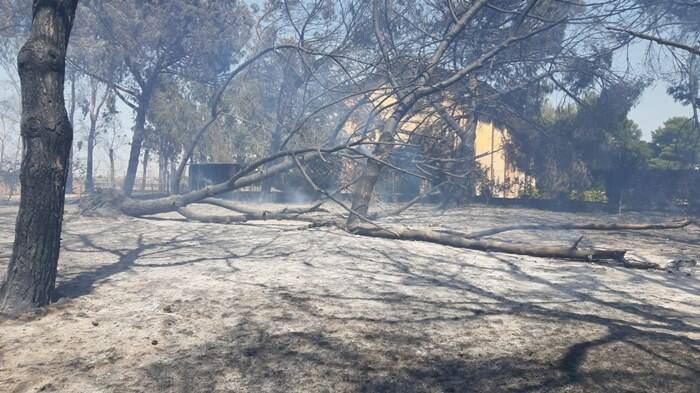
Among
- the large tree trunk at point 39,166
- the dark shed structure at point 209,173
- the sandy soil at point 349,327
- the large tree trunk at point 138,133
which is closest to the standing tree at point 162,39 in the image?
the large tree trunk at point 138,133

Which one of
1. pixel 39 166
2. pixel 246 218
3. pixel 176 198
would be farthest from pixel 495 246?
pixel 176 198

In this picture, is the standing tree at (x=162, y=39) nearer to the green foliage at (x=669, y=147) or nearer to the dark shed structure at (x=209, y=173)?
the dark shed structure at (x=209, y=173)

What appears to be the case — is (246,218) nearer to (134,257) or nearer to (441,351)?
(134,257)

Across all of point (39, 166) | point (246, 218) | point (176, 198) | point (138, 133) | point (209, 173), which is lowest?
point (246, 218)

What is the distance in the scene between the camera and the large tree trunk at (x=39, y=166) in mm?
3439

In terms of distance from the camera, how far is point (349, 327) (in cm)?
323

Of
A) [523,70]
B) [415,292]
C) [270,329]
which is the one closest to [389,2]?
[523,70]

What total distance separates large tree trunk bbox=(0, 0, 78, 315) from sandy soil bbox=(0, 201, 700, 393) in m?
0.31

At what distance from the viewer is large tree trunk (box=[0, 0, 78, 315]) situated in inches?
135

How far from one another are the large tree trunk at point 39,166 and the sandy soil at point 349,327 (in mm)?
308

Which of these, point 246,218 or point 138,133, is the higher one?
point 138,133

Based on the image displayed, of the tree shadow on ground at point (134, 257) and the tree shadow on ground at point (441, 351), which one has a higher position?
the tree shadow on ground at point (134, 257)

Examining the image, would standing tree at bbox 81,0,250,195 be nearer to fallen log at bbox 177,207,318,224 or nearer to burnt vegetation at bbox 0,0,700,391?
burnt vegetation at bbox 0,0,700,391

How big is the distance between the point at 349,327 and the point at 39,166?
273 centimetres
